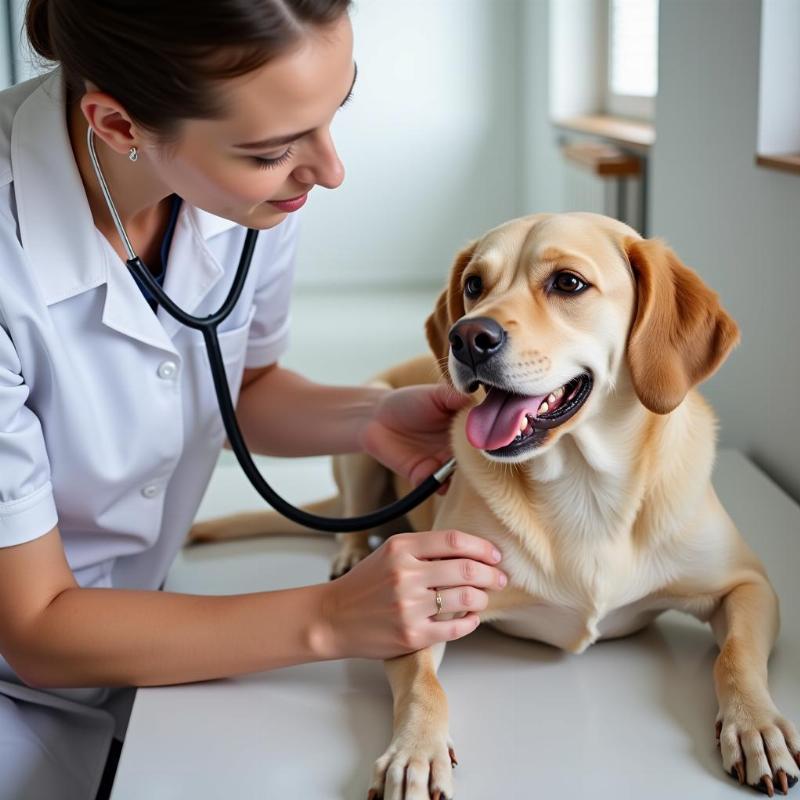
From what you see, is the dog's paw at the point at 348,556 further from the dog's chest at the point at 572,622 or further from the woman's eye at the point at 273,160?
the woman's eye at the point at 273,160

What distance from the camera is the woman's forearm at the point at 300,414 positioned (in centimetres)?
143

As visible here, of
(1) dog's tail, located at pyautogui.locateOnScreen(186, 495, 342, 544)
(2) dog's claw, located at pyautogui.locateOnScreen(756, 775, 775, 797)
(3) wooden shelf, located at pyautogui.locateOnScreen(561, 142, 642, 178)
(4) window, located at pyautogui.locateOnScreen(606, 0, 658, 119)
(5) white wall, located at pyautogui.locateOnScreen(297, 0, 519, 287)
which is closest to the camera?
(2) dog's claw, located at pyautogui.locateOnScreen(756, 775, 775, 797)

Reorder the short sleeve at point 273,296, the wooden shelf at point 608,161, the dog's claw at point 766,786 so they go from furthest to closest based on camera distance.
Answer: the wooden shelf at point 608,161, the short sleeve at point 273,296, the dog's claw at point 766,786

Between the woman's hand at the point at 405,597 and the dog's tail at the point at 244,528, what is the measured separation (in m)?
0.53

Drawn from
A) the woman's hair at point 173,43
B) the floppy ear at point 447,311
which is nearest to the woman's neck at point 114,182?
the woman's hair at point 173,43

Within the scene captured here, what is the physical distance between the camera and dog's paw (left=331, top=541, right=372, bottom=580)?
1417mm

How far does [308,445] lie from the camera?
1.47m

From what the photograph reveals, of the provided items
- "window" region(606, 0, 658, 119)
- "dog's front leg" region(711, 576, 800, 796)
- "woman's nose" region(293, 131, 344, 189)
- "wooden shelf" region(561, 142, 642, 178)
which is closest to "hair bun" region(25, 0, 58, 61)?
"woman's nose" region(293, 131, 344, 189)

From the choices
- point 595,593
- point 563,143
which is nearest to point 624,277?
point 595,593

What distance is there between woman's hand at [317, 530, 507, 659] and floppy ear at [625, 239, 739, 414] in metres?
0.24

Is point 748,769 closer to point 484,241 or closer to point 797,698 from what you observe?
point 797,698

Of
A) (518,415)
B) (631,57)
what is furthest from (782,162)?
(631,57)

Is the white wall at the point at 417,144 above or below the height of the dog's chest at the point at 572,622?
above

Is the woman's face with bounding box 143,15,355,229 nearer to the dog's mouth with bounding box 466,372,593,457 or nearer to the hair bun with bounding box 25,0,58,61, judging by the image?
the hair bun with bounding box 25,0,58,61
